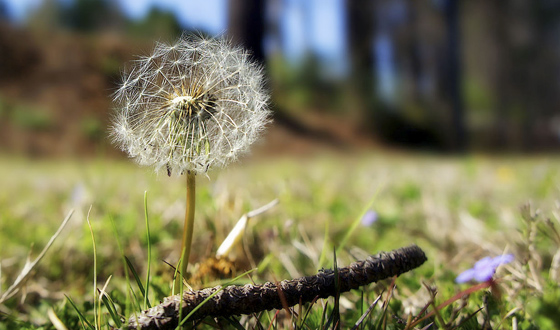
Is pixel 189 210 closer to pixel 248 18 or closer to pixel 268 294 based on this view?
pixel 268 294

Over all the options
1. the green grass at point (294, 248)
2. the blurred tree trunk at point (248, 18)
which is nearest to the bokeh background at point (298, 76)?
the blurred tree trunk at point (248, 18)

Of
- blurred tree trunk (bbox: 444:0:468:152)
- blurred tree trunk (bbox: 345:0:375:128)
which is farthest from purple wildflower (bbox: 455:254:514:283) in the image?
blurred tree trunk (bbox: 444:0:468:152)

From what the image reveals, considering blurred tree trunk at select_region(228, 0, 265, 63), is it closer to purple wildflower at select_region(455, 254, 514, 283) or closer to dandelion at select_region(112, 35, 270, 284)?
dandelion at select_region(112, 35, 270, 284)

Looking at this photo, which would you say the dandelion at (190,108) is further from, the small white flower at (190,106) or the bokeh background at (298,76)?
the bokeh background at (298,76)

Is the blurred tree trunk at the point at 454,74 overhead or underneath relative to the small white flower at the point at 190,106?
underneath

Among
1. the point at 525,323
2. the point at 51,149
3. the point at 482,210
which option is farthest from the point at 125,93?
the point at 51,149

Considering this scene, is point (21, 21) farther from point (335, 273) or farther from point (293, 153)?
point (335, 273)

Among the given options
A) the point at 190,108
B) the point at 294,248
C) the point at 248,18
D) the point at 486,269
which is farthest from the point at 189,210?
the point at 248,18
